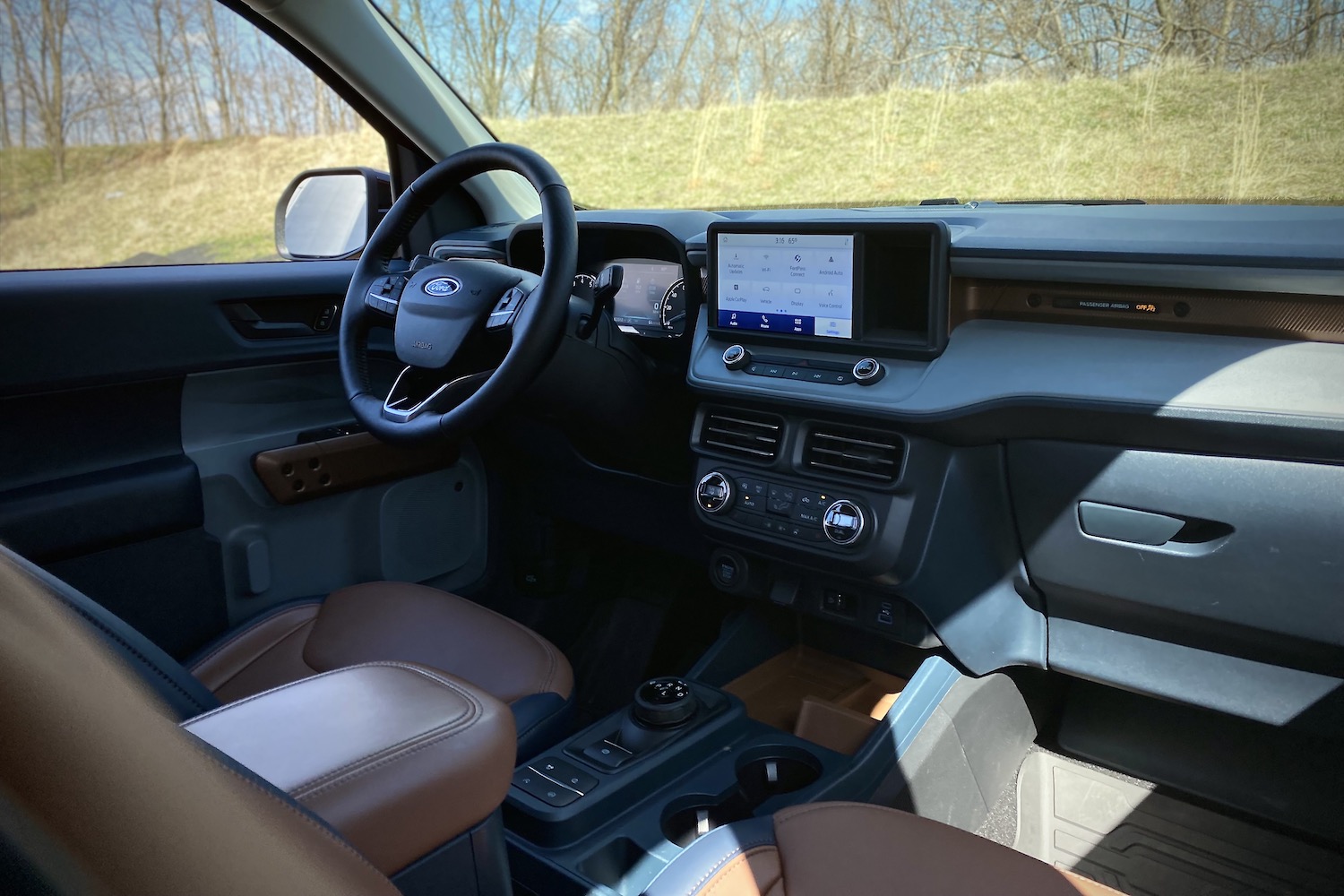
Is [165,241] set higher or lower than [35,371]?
higher

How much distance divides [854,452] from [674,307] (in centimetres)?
57

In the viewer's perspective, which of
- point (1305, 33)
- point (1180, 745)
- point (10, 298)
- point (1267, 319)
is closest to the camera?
point (1267, 319)

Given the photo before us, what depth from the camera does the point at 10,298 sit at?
1825mm

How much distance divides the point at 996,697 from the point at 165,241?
2.41 meters

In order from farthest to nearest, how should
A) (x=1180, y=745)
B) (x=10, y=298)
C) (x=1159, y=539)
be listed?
(x=1180, y=745), (x=10, y=298), (x=1159, y=539)

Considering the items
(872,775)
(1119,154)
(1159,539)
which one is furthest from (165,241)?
(1119,154)

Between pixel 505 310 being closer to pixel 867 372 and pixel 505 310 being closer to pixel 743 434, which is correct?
pixel 743 434

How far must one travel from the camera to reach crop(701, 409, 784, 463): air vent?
76.7 inches

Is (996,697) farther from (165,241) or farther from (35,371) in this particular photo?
(165,241)

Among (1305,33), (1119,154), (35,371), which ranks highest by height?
(1305,33)

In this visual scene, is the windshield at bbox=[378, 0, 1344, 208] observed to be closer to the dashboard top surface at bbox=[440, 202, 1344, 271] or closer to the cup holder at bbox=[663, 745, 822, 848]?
the dashboard top surface at bbox=[440, 202, 1344, 271]

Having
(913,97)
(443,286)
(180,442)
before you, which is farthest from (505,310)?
(913,97)

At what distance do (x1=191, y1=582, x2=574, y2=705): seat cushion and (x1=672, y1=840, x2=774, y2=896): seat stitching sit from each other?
0.66 meters

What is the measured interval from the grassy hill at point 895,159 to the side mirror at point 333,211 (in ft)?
0.22
